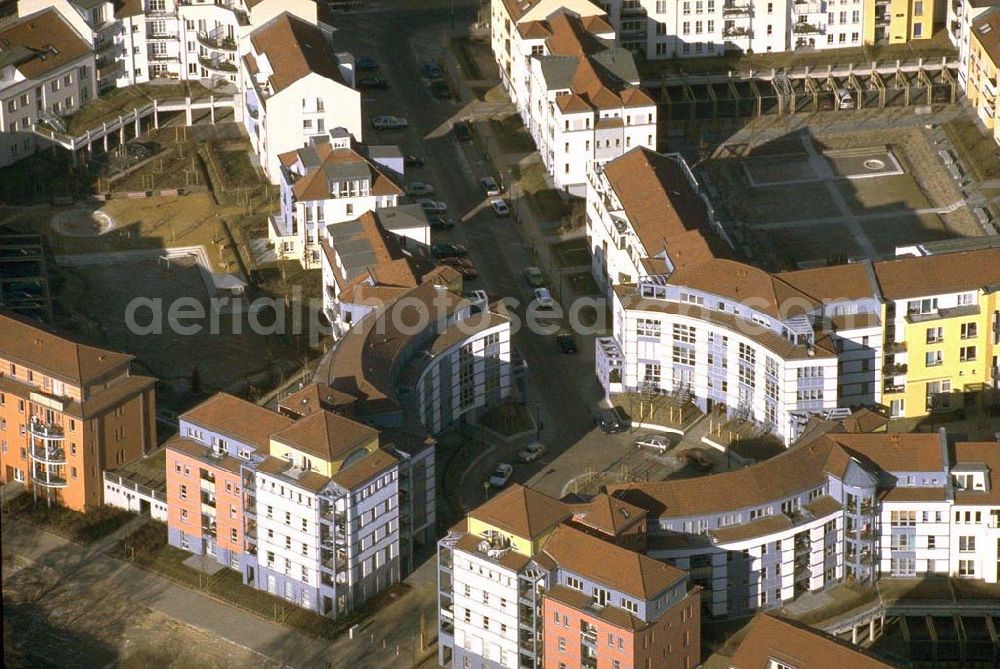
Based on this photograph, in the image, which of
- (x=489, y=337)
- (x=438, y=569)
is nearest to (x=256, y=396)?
(x=489, y=337)

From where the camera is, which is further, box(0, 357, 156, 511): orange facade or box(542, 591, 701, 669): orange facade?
box(0, 357, 156, 511): orange facade

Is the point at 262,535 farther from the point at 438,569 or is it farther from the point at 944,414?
the point at 944,414

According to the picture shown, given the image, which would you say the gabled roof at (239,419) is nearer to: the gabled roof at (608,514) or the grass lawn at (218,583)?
the grass lawn at (218,583)

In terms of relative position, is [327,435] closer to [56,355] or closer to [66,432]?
[66,432]

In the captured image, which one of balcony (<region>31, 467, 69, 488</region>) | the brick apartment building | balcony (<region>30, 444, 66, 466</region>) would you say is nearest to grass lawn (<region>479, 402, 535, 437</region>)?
the brick apartment building

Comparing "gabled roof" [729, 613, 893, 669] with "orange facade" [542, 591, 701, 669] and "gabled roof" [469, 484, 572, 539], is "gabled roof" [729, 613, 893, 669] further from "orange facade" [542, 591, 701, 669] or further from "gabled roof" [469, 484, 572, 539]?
"gabled roof" [469, 484, 572, 539]

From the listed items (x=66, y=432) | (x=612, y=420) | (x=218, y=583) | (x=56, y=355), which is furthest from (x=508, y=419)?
(x=56, y=355)

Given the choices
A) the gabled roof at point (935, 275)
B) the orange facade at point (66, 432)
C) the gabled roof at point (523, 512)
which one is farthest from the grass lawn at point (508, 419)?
the gabled roof at point (935, 275)
